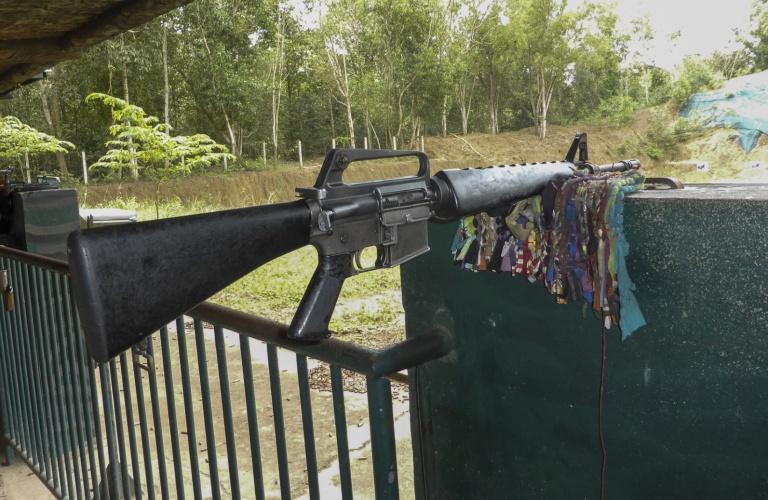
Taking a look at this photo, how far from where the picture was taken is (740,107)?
10.0 meters

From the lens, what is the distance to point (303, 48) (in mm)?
17266

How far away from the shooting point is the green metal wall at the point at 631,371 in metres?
0.80

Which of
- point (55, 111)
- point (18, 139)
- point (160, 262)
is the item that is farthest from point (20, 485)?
point (55, 111)

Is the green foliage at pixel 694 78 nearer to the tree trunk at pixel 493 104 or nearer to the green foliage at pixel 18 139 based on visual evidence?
the tree trunk at pixel 493 104

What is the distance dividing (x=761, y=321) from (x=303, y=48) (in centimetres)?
1773

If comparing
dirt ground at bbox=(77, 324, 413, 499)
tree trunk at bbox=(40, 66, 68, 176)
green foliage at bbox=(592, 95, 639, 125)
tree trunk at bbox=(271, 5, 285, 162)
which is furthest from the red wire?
tree trunk at bbox=(271, 5, 285, 162)

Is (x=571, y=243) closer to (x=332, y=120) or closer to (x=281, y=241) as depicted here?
(x=281, y=241)

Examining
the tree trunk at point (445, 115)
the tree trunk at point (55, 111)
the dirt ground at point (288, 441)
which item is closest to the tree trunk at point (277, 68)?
the tree trunk at point (445, 115)

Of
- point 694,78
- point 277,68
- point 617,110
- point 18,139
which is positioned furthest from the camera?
point 277,68

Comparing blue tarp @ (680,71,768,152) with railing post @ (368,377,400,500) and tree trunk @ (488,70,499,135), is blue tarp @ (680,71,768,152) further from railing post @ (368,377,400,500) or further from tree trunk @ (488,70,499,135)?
railing post @ (368,377,400,500)

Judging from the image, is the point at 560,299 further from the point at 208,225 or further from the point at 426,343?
the point at 208,225

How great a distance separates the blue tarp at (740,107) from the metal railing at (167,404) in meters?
9.13

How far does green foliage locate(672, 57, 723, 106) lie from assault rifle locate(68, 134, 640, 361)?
11654 millimetres

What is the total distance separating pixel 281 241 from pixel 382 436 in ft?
0.94
